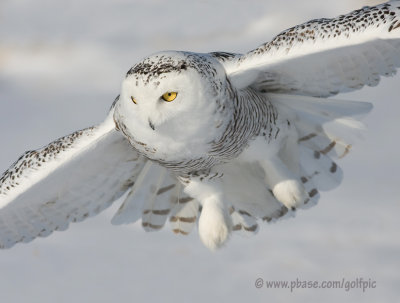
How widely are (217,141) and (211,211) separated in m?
0.91

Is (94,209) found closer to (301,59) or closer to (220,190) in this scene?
(220,190)

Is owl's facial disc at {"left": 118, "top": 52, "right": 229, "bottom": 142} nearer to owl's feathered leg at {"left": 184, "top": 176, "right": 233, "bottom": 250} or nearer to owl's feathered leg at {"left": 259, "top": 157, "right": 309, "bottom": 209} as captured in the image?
owl's feathered leg at {"left": 184, "top": 176, "right": 233, "bottom": 250}

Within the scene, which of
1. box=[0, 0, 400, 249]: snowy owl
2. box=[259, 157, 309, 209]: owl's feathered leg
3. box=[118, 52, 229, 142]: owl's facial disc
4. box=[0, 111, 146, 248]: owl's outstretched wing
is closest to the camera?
box=[118, 52, 229, 142]: owl's facial disc

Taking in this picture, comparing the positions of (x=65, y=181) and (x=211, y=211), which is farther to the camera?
(x=65, y=181)

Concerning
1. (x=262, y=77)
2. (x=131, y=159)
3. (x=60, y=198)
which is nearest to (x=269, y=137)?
(x=262, y=77)

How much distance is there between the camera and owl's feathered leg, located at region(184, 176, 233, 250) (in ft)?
23.3

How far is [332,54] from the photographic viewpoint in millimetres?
6609

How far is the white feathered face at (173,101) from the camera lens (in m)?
6.03

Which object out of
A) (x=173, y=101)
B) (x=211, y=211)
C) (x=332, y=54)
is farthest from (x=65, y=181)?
(x=332, y=54)

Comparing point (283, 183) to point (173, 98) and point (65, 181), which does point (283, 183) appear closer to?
point (173, 98)

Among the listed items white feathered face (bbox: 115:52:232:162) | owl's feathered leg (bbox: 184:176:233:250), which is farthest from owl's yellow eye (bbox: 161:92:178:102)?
owl's feathered leg (bbox: 184:176:233:250)

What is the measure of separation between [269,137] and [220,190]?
62 centimetres

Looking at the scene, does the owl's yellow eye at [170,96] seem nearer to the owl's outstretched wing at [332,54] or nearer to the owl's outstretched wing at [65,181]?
the owl's outstretched wing at [332,54]

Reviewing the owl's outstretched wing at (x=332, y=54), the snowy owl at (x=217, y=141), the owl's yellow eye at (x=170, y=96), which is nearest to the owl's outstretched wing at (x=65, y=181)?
the snowy owl at (x=217, y=141)
